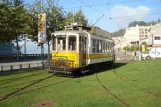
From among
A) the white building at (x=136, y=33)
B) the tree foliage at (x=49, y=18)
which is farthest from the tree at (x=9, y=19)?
the white building at (x=136, y=33)

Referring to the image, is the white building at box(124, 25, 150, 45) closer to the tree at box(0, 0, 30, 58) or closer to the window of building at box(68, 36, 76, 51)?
the tree at box(0, 0, 30, 58)

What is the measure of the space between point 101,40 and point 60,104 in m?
14.7

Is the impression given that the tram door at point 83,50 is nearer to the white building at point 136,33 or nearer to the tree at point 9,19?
the tree at point 9,19

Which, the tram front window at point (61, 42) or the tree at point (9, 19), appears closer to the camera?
the tram front window at point (61, 42)

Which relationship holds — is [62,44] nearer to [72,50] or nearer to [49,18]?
[72,50]

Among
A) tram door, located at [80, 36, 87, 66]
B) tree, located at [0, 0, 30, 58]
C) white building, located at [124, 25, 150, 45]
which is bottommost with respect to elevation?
tram door, located at [80, 36, 87, 66]

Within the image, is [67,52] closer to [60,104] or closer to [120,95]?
[120,95]

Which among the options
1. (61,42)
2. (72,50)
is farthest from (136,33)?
(72,50)

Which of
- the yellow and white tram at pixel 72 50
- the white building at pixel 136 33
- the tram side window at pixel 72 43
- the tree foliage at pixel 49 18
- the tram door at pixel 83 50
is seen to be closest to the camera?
the yellow and white tram at pixel 72 50

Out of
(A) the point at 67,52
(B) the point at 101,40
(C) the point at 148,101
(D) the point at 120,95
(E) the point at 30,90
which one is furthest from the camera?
(B) the point at 101,40

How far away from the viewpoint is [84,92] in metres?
11.1

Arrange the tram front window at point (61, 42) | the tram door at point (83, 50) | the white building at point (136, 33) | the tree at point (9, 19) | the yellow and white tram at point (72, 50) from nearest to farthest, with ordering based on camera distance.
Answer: the yellow and white tram at point (72, 50) < the tram front window at point (61, 42) < the tram door at point (83, 50) < the tree at point (9, 19) < the white building at point (136, 33)

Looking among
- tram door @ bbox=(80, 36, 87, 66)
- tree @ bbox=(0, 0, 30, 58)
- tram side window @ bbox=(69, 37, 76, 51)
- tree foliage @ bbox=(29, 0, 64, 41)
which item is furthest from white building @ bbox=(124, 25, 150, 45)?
tram side window @ bbox=(69, 37, 76, 51)

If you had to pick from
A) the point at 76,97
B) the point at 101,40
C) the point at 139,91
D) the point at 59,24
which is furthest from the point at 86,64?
the point at 59,24
